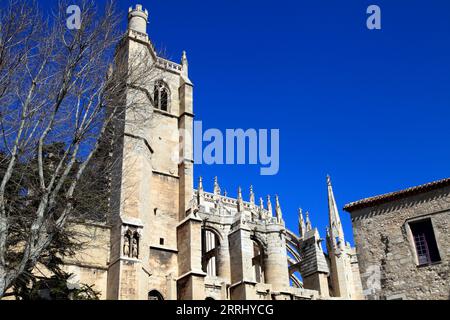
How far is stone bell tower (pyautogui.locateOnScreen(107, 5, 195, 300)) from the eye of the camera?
67.1 feet

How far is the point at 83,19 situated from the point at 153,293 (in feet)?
43.8

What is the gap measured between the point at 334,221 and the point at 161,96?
1325cm

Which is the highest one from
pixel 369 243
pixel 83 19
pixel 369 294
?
pixel 83 19

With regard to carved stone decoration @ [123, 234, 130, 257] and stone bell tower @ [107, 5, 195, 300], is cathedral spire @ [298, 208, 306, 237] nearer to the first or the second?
stone bell tower @ [107, 5, 195, 300]

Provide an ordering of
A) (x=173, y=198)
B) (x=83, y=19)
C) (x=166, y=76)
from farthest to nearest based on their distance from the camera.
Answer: (x=166, y=76) < (x=173, y=198) < (x=83, y=19)

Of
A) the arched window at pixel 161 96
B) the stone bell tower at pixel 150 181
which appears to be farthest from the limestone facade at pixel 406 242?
the arched window at pixel 161 96

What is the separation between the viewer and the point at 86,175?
50.6 ft

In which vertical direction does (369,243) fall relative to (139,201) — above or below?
below

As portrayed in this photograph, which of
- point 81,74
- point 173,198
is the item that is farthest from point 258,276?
point 81,74

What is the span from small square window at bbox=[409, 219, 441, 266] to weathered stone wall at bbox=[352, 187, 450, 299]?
6.1 inches

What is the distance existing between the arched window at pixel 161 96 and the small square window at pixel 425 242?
1571 cm

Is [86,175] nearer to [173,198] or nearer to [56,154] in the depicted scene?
[56,154]

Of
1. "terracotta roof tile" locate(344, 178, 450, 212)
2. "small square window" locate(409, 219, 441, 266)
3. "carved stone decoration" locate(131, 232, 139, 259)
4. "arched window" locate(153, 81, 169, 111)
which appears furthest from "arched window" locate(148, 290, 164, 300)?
"small square window" locate(409, 219, 441, 266)

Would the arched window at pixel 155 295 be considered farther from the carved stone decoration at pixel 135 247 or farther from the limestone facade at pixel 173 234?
the carved stone decoration at pixel 135 247
